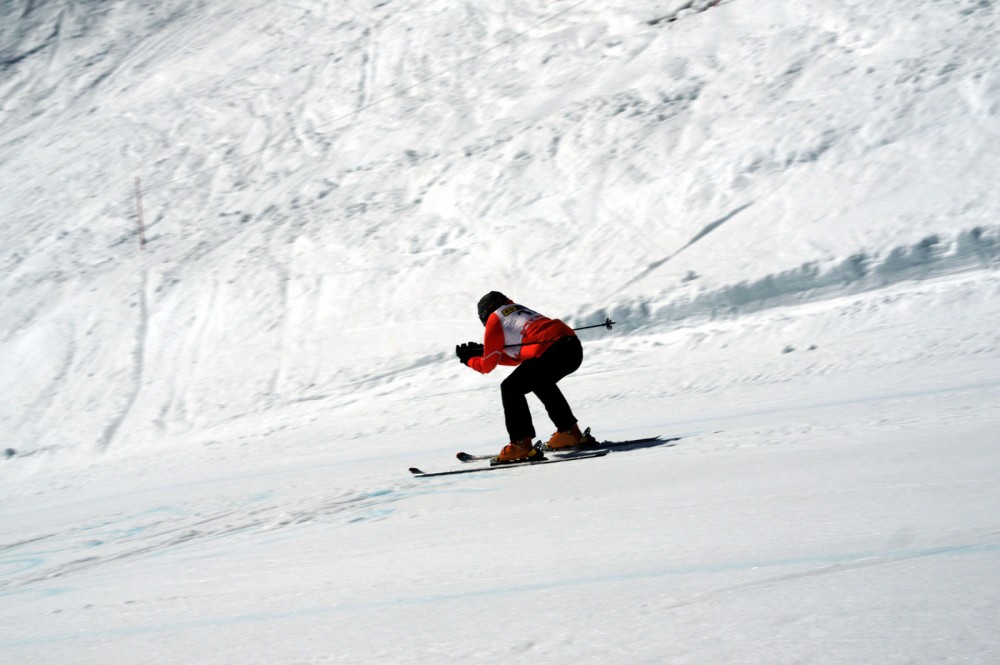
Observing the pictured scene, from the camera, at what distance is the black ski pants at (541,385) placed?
20.9 feet

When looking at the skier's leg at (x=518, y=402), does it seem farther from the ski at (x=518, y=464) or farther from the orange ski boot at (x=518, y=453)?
the ski at (x=518, y=464)

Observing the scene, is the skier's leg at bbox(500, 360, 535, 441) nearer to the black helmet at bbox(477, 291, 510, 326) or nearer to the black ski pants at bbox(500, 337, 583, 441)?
the black ski pants at bbox(500, 337, 583, 441)

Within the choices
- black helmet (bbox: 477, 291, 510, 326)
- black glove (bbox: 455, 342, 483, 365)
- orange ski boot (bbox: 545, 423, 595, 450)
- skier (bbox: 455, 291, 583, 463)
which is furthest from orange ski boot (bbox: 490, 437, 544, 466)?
black helmet (bbox: 477, 291, 510, 326)

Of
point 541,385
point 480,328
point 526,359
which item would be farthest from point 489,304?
point 480,328

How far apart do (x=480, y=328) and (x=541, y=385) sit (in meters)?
5.09

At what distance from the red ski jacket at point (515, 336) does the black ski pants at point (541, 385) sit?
6 centimetres

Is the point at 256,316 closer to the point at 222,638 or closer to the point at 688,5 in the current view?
the point at 688,5

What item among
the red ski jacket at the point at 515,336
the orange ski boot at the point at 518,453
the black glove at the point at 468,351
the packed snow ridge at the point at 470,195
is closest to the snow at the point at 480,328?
the packed snow ridge at the point at 470,195

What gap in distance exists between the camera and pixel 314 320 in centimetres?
1251

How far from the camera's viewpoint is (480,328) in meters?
11.5

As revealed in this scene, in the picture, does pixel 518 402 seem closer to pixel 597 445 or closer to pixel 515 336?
pixel 515 336

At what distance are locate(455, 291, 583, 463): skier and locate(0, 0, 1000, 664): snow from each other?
697 millimetres

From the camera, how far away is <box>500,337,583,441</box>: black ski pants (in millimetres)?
6375

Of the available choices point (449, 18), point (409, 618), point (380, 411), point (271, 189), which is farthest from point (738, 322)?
point (449, 18)
